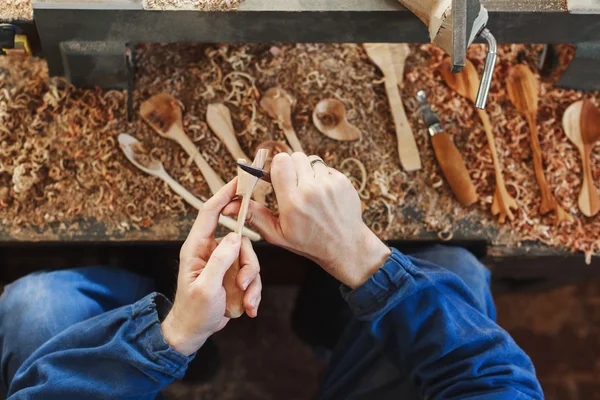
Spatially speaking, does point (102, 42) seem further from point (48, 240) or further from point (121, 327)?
point (121, 327)

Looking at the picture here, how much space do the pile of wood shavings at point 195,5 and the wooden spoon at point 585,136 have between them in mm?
954

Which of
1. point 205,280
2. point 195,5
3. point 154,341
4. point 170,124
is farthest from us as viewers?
point 170,124

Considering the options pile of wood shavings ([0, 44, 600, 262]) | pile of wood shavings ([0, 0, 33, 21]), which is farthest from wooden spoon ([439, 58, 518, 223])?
pile of wood shavings ([0, 0, 33, 21])

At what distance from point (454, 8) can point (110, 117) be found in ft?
2.99

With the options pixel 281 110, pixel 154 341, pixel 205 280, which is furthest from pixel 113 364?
pixel 281 110

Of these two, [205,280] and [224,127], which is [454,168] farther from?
[205,280]

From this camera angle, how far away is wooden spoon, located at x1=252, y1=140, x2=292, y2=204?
139 cm

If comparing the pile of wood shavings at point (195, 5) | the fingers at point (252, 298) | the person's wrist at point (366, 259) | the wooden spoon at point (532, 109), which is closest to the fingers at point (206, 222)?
the fingers at point (252, 298)

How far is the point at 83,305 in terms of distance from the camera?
4.33 ft

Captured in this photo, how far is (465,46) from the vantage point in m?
0.99

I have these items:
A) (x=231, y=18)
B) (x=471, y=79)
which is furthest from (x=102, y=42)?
(x=471, y=79)

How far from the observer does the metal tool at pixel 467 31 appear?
95cm

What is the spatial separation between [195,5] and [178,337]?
0.67 m

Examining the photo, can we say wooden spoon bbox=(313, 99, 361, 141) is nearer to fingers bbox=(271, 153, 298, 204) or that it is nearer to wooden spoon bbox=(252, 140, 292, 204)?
wooden spoon bbox=(252, 140, 292, 204)
